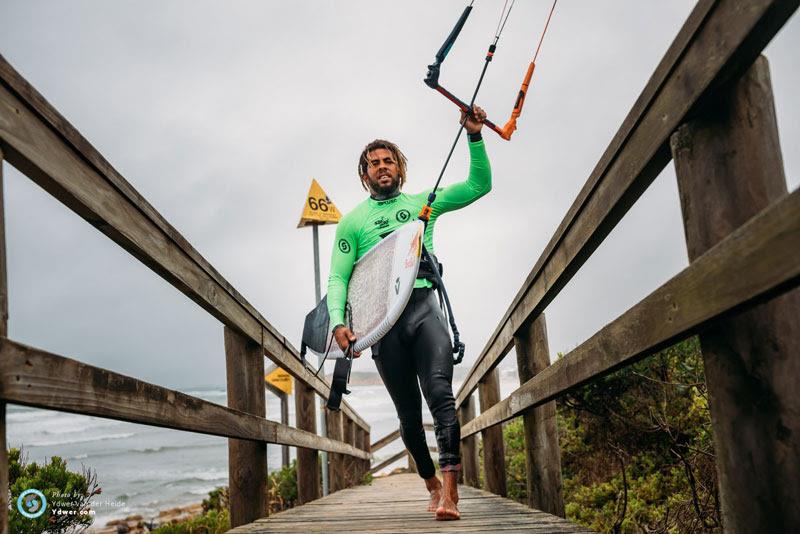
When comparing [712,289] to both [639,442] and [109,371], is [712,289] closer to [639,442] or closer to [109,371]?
[109,371]

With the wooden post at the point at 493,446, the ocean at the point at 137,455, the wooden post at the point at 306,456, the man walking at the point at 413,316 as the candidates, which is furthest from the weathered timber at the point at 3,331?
the ocean at the point at 137,455

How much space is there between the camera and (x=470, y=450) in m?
6.66

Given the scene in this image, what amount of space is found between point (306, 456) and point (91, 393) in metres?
3.57

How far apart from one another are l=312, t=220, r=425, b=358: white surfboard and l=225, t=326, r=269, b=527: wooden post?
0.44 meters

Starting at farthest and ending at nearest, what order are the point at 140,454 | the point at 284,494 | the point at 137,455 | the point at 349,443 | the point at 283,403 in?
1. the point at 140,454
2. the point at 137,455
3. the point at 283,403
4. the point at 349,443
5. the point at 284,494

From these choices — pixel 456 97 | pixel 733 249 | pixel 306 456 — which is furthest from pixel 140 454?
pixel 733 249

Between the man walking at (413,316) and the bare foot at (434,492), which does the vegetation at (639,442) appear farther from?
the man walking at (413,316)

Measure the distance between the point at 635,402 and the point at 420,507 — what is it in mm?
2117

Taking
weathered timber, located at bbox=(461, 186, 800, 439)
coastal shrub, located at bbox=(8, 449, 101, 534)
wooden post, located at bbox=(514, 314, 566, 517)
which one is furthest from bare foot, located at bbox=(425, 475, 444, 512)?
coastal shrub, located at bbox=(8, 449, 101, 534)

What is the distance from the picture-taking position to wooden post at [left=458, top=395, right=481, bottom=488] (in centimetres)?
652

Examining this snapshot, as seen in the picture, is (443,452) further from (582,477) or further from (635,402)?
(582,477)

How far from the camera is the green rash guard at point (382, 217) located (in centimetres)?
335

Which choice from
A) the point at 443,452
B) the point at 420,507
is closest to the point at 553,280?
the point at 443,452

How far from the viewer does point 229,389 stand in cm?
309
